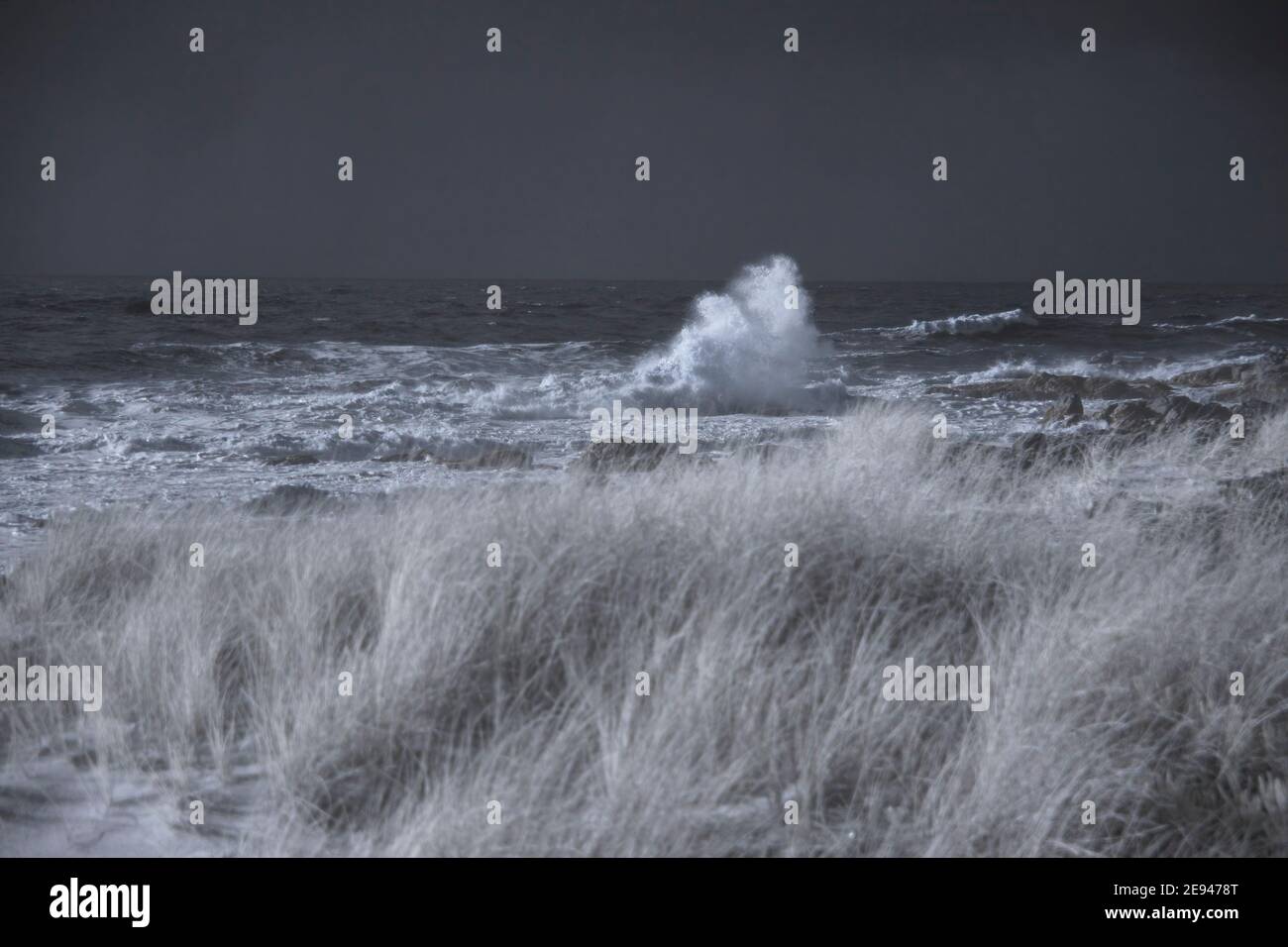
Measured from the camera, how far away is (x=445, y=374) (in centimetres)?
2202

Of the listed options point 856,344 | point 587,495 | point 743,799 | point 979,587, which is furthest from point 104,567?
point 856,344

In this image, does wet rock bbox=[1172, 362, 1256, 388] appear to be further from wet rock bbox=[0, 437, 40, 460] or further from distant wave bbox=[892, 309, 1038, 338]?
wet rock bbox=[0, 437, 40, 460]

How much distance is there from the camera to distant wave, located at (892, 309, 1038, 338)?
32.1 meters

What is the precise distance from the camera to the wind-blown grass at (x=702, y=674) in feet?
9.28

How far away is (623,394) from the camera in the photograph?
2005cm

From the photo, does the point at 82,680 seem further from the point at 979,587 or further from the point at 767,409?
the point at 767,409

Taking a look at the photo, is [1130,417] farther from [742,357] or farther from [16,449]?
[16,449]

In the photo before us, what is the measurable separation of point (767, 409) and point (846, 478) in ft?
43.5

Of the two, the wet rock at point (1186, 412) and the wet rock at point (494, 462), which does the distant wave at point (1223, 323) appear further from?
the wet rock at point (494, 462)

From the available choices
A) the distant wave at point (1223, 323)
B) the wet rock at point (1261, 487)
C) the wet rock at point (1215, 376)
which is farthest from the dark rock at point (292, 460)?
the distant wave at point (1223, 323)

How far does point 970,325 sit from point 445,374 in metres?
19.8

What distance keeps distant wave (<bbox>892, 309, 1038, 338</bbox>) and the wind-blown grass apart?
92.7 feet

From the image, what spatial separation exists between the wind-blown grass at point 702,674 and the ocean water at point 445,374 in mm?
4408

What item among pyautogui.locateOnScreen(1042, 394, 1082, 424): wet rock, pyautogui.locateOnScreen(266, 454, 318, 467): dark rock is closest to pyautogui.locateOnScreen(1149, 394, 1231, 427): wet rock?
pyautogui.locateOnScreen(1042, 394, 1082, 424): wet rock
